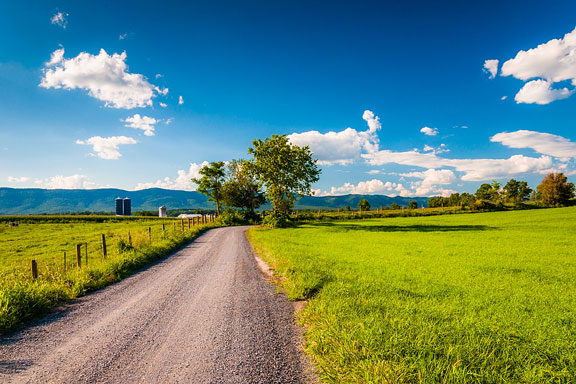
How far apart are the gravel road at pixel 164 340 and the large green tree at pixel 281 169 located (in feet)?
95.8

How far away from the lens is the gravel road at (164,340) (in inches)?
169

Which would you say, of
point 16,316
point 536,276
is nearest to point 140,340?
point 16,316

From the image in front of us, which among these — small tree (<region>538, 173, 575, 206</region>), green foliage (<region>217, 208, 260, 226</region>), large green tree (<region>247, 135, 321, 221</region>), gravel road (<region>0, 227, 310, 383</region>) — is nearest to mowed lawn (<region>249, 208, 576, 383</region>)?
gravel road (<region>0, 227, 310, 383</region>)

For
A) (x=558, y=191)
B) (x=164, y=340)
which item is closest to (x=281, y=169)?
(x=164, y=340)

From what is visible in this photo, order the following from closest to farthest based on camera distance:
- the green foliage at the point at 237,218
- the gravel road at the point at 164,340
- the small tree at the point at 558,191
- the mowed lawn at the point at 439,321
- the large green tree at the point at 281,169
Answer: the mowed lawn at the point at 439,321, the gravel road at the point at 164,340, the large green tree at the point at 281,169, the green foliage at the point at 237,218, the small tree at the point at 558,191

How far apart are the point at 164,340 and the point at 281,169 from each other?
33494 millimetres

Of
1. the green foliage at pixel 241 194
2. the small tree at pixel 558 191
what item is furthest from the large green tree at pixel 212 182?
the small tree at pixel 558 191

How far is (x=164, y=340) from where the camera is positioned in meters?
5.43

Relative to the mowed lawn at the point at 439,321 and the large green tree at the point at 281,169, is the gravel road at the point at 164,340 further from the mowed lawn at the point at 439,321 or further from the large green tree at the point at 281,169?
the large green tree at the point at 281,169

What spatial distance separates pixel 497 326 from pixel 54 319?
35.4 ft

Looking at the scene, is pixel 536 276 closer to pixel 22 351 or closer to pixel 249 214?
pixel 22 351

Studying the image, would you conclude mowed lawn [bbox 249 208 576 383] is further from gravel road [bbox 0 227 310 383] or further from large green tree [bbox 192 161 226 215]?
large green tree [bbox 192 161 226 215]

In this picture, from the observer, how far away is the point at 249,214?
2210 inches

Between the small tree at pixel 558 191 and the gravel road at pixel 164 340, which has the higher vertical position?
the small tree at pixel 558 191
